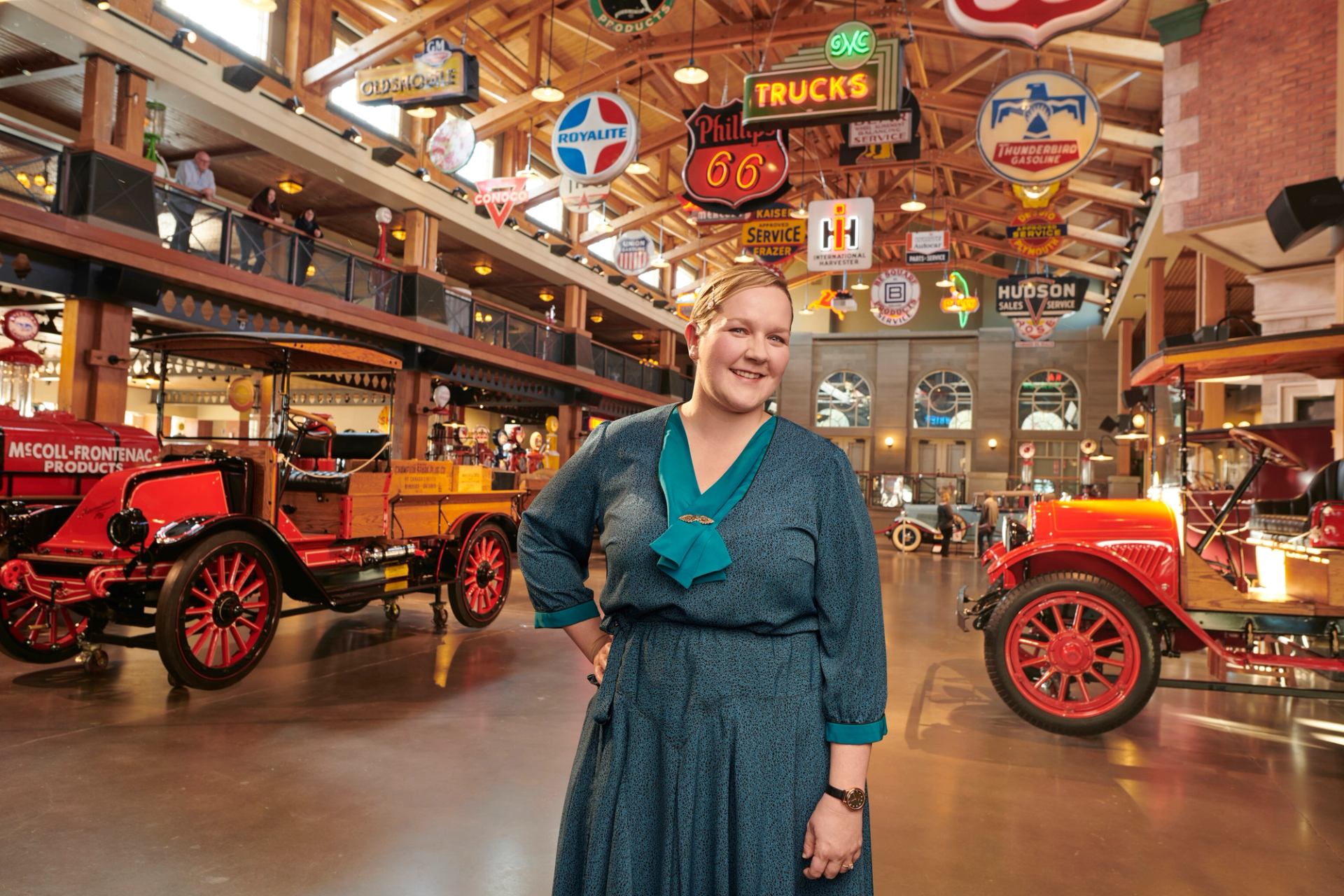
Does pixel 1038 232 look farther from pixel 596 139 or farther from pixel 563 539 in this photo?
pixel 563 539

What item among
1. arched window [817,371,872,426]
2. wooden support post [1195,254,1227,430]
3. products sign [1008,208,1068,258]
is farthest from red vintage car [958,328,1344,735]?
arched window [817,371,872,426]

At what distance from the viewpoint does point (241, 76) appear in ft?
36.9

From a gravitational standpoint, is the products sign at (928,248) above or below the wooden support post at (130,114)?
above

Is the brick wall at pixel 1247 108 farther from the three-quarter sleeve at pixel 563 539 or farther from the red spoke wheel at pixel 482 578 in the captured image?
the three-quarter sleeve at pixel 563 539

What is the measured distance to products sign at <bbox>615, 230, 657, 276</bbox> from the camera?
1825 centimetres

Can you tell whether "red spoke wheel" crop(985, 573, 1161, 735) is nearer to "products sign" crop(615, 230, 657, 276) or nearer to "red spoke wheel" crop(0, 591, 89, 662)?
"red spoke wheel" crop(0, 591, 89, 662)

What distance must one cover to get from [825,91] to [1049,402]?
79.7 ft

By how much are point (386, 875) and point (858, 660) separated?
6.55 ft

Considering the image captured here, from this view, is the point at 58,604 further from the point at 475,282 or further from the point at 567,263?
the point at 475,282

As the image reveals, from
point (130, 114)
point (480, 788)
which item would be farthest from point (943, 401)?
point (480, 788)

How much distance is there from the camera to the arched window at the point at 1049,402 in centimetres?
2942

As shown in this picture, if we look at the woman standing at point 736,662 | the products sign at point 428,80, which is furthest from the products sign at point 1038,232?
the woman standing at point 736,662

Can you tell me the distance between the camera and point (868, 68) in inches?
335

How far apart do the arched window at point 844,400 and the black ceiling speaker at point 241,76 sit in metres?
23.9
